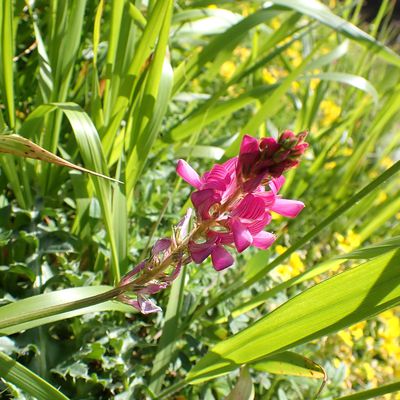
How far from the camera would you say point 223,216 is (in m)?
0.77

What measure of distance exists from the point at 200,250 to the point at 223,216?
0.06 metres

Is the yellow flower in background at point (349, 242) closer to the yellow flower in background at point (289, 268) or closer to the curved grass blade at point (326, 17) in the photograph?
the yellow flower in background at point (289, 268)

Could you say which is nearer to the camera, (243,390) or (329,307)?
(329,307)

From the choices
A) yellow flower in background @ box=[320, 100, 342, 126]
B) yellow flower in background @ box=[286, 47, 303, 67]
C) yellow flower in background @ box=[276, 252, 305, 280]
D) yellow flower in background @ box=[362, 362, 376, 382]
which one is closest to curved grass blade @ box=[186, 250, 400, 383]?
yellow flower in background @ box=[276, 252, 305, 280]

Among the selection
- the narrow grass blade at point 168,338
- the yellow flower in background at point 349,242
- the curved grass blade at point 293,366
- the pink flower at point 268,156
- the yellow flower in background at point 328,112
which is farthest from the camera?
the yellow flower in background at point 328,112

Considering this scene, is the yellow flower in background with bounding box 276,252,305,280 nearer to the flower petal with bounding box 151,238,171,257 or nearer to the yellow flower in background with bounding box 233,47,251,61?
the flower petal with bounding box 151,238,171,257

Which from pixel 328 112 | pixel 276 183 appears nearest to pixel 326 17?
pixel 276 183

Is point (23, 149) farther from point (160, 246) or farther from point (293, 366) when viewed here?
point (293, 366)

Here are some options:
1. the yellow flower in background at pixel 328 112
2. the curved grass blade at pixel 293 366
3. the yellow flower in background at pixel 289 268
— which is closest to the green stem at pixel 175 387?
the curved grass blade at pixel 293 366

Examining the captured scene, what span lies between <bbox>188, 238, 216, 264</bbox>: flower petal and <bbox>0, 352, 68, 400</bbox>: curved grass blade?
0.35 metres

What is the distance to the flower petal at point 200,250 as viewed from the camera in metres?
0.74

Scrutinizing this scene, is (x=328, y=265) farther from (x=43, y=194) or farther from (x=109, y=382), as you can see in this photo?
(x=43, y=194)

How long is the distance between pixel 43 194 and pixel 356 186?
4.69 ft

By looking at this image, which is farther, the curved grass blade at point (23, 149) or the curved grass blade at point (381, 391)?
the curved grass blade at point (381, 391)
